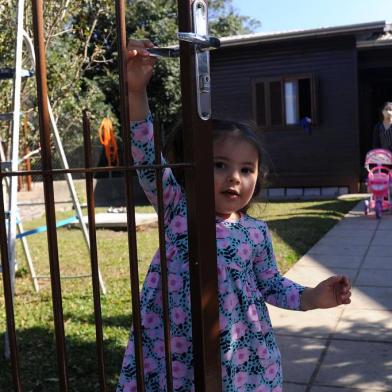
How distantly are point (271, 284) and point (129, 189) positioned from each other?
26.1 inches

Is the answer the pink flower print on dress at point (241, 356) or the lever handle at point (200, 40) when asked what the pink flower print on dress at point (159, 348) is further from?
the lever handle at point (200, 40)

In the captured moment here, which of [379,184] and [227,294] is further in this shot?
[379,184]

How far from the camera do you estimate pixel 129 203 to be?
5.24ft

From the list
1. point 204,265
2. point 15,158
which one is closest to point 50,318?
point 15,158

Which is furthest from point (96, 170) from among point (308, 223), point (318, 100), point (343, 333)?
point (318, 100)

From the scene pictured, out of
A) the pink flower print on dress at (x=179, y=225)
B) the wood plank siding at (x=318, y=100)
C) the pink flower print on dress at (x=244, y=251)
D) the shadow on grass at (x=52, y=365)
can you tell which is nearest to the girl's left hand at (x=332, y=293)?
the pink flower print on dress at (x=244, y=251)

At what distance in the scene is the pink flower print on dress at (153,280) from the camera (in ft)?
5.92

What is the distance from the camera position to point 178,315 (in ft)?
5.82

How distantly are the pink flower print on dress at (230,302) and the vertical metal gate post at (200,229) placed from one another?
3.7 inches

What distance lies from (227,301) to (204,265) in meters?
0.20

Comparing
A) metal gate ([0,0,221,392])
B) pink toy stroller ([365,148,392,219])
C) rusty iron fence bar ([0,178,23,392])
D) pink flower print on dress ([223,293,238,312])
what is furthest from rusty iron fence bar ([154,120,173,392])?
pink toy stroller ([365,148,392,219])

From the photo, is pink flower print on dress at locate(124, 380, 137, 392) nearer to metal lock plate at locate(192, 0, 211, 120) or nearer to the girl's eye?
the girl's eye

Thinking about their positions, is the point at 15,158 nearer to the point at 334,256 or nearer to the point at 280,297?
the point at 280,297

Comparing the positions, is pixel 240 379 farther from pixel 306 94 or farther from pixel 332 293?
pixel 306 94
